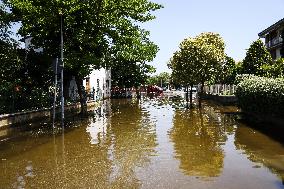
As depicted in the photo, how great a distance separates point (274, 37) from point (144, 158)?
47.9 meters

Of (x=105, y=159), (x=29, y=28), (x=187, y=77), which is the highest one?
(x=29, y=28)

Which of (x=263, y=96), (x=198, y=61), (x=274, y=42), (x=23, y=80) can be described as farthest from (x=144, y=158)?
(x=274, y=42)

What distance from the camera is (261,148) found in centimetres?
1105

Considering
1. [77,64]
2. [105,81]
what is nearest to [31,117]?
[77,64]

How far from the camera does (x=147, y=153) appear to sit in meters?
10.4

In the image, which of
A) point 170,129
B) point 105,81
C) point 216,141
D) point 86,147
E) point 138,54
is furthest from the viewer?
point 105,81

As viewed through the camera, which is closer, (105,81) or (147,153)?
(147,153)

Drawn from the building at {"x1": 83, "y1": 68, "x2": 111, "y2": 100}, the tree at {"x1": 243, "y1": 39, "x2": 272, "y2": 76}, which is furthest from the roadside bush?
the building at {"x1": 83, "y1": 68, "x2": 111, "y2": 100}

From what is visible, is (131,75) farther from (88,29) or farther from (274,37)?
(88,29)

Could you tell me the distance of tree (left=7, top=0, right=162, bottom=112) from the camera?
1877 centimetres

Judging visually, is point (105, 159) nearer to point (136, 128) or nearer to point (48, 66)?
point (136, 128)

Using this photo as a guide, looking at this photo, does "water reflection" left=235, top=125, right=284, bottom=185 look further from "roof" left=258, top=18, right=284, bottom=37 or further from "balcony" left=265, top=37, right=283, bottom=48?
"balcony" left=265, top=37, right=283, bottom=48

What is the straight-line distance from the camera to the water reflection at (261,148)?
29.0ft

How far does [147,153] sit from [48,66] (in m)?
16.7
